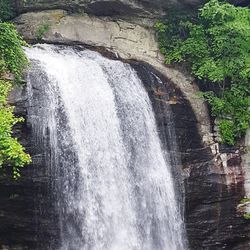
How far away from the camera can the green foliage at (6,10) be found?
15484 millimetres

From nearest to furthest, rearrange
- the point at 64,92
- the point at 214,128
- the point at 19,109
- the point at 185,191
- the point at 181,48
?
the point at 19,109
the point at 64,92
the point at 185,191
the point at 214,128
the point at 181,48

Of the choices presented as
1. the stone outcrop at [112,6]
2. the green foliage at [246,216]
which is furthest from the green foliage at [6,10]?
the green foliage at [246,216]

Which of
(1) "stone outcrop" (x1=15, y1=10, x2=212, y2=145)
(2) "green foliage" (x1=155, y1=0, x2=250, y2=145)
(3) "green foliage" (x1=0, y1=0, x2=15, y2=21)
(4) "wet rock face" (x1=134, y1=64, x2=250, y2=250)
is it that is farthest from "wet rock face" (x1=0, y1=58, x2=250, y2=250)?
(3) "green foliage" (x1=0, y1=0, x2=15, y2=21)

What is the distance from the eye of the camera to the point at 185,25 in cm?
1638

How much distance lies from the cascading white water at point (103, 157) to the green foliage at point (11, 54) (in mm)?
425

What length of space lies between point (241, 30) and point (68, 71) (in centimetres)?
550

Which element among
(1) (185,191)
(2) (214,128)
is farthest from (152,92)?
(1) (185,191)

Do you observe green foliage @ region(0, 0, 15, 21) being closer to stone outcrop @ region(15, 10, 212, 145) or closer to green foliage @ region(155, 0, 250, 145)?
stone outcrop @ region(15, 10, 212, 145)

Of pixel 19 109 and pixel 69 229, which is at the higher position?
pixel 19 109

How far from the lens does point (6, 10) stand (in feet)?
51.1

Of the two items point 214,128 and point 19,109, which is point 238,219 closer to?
point 214,128

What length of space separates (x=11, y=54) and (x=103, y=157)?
3.52 metres

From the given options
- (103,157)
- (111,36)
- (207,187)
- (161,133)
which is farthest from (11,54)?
(207,187)

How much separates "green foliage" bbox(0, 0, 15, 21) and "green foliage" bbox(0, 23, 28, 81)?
3.35m
